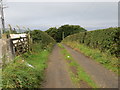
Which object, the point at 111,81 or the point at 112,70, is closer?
the point at 111,81

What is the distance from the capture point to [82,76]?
5027 millimetres

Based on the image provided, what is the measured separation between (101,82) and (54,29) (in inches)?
2354

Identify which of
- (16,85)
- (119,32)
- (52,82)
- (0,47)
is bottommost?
(52,82)

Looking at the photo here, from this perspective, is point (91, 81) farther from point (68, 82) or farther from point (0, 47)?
point (0, 47)

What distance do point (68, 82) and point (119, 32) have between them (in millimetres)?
4756

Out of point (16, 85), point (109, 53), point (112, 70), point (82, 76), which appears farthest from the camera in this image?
point (109, 53)

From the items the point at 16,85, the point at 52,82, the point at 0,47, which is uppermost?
the point at 0,47

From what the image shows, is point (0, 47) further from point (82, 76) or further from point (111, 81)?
point (111, 81)

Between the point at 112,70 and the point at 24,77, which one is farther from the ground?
the point at 24,77

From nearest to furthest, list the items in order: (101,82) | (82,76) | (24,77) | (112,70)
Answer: (24,77)
(101,82)
(82,76)
(112,70)

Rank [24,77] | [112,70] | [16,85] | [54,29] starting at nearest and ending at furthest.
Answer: [16,85], [24,77], [112,70], [54,29]

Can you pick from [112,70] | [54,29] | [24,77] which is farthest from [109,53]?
[54,29]

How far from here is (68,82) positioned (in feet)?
14.8

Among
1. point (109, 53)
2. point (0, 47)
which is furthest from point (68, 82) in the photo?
point (109, 53)
